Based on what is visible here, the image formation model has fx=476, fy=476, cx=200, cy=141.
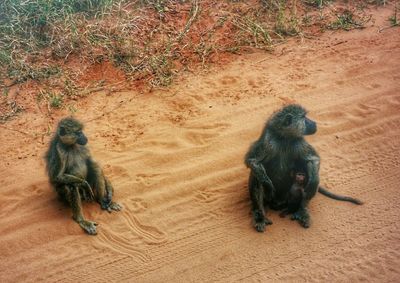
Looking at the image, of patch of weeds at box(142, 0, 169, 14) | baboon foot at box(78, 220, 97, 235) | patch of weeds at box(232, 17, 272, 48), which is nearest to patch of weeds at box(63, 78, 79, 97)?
patch of weeds at box(142, 0, 169, 14)

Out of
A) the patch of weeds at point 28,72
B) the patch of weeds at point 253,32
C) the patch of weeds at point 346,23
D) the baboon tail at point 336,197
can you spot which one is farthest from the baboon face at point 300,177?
the patch of weeds at point 346,23

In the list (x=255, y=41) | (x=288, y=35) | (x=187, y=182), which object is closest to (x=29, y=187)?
(x=187, y=182)

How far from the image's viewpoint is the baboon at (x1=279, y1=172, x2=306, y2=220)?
5.02 metres

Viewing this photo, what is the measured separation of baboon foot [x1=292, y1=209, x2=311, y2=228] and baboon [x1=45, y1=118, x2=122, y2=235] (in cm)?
194

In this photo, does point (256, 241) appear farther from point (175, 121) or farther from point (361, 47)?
point (361, 47)

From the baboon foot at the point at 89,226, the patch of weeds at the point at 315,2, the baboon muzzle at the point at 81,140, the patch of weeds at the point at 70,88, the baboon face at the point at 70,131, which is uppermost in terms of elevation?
the patch of weeds at the point at 315,2

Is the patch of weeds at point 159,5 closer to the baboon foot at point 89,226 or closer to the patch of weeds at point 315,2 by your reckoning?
the patch of weeds at point 315,2

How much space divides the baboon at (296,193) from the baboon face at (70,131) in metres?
2.26

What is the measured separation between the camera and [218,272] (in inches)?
182

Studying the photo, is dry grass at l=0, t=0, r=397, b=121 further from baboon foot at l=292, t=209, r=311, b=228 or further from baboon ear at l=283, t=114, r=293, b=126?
baboon foot at l=292, t=209, r=311, b=228

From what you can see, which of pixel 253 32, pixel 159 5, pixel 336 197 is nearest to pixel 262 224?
pixel 336 197

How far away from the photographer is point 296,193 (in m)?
5.08

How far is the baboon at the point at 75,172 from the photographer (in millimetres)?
4926

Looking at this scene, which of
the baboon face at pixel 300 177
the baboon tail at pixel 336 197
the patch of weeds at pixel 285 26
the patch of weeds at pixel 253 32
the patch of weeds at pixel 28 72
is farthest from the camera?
the patch of weeds at pixel 285 26
